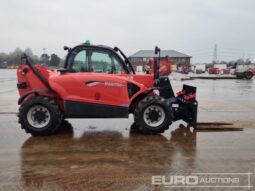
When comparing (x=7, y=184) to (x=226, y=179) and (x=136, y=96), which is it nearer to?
(x=226, y=179)

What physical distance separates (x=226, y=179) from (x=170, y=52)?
8636 cm

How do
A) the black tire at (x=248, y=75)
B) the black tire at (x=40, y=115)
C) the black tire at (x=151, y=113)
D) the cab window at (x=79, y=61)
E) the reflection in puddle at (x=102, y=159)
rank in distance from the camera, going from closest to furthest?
the reflection in puddle at (x=102, y=159) → the black tire at (x=40, y=115) → the black tire at (x=151, y=113) → the cab window at (x=79, y=61) → the black tire at (x=248, y=75)

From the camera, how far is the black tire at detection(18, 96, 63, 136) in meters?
6.38

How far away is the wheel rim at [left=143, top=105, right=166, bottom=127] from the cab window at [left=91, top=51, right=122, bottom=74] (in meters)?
1.22

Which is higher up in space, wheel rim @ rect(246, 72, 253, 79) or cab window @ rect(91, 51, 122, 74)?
cab window @ rect(91, 51, 122, 74)

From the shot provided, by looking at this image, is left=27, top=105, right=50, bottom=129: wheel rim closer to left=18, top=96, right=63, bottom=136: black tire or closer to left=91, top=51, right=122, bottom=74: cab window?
left=18, top=96, right=63, bottom=136: black tire

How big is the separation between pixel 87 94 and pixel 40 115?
1.15m

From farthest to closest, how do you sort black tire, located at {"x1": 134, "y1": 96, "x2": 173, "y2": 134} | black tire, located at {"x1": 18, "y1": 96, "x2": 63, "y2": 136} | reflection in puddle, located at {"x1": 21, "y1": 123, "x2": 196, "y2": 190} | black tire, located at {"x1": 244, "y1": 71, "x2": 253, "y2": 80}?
black tire, located at {"x1": 244, "y1": 71, "x2": 253, "y2": 80} < black tire, located at {"x1": 134, "y1": 96, "x2": 173, "y2": 134} < black tire, located at {"x1": 18, "y1": 96, "x2": 63, "y2": 136} < reflection in puddle, located at {"x1": 21, "y1": 123, "x2": 196, "y2": 190}

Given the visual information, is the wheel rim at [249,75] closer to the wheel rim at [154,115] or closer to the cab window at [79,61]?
the wheel rim at [154,115]

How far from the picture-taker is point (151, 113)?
21.6 feet

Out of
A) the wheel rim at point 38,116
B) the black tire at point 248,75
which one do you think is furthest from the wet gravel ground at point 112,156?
the black tire at point 248,75

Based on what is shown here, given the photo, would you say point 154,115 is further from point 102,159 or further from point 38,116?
point 38,116

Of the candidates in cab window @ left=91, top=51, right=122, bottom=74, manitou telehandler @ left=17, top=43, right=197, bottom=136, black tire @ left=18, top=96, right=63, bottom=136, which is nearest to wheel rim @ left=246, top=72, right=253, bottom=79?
manitou telehandler @ left=17, top=43, right=197, bottom=136

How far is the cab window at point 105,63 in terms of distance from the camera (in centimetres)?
679
